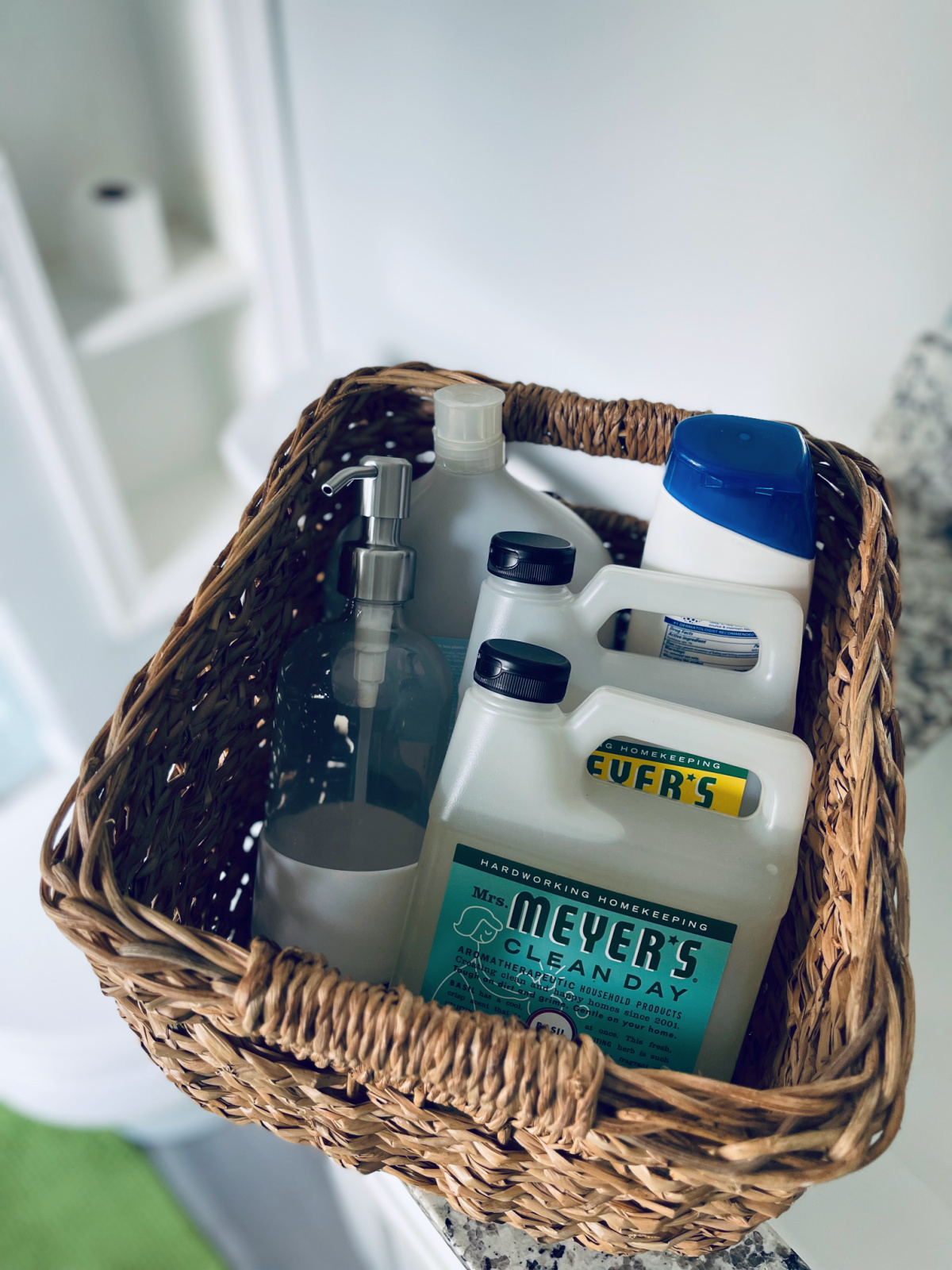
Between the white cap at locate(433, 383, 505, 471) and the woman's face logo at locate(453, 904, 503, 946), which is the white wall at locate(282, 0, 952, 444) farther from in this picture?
the woman's face logo at locate(453, 904, 503, 946)

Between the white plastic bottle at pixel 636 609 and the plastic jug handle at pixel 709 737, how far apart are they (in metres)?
0.06

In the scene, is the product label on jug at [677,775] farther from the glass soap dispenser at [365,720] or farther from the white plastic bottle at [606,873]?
the glass soap dispenser at [365,720]

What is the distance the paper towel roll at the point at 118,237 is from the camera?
1.02 m

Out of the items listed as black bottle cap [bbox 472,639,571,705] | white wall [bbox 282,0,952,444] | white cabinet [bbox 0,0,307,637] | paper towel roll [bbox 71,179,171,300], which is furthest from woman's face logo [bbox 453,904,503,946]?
paper towel roll [bbox 71,179,171,300]

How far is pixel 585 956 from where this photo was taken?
1.30ft

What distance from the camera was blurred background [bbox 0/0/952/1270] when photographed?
496mm

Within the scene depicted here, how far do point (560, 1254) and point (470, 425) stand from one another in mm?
461

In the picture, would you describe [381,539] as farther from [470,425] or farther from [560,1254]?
[560,1254]

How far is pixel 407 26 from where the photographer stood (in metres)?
0.68

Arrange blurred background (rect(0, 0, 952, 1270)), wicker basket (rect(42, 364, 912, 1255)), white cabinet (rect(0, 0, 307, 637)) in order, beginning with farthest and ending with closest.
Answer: white cabinet (rect(0, 0, 307, 637)) < blurred background (rect(0, 0, 952, 1270)) < wicker basket (rect(42, 364, 912, 1255))

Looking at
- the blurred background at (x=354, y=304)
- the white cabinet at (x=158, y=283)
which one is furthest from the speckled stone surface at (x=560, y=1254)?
the white cabinet at (x=158, y=283)

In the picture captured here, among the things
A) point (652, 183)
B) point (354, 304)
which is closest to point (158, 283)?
point (354, 304)

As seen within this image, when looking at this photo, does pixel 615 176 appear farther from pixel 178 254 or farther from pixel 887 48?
pixel 178 254

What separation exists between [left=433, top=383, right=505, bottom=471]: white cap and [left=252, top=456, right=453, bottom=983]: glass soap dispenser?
1.6 inches
